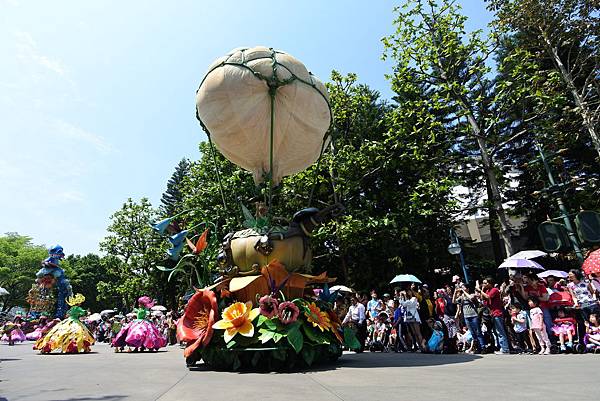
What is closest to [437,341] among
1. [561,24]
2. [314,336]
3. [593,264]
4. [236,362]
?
[593,264]

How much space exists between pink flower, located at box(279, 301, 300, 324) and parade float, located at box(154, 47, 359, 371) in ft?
0.05

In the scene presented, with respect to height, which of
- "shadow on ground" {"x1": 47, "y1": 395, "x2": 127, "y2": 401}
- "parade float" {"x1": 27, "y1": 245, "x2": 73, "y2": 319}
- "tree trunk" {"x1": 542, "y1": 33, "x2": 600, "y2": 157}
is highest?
"tree trunk" {"x1": 542, "y1": 33, "x2": 600, "y2": 157}

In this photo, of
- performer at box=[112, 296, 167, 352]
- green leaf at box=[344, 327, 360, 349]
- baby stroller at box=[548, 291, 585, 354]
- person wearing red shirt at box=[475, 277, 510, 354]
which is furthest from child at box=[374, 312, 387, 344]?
performer at box=[112, 296, 167, 352]

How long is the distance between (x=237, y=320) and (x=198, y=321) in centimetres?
116

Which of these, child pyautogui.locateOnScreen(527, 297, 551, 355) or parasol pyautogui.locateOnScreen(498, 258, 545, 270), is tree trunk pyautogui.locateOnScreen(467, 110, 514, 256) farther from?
child pyautogui.locateOnScreen(527, 297, 551, 355)

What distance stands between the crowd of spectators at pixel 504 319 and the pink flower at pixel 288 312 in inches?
197

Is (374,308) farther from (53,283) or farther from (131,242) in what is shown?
(131,242)

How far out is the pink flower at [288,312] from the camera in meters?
6.73

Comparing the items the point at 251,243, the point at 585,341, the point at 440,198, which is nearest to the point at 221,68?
the point at 251,243

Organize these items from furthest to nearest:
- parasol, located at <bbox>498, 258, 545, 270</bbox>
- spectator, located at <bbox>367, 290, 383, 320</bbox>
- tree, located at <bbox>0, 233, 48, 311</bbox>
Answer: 1. tree, located at <bbox>0, 233, 48, 311</bbox>
2. spectator, located at <bbox>367, 290, 383, 320</bbox>
3. parasol, located at <bbox>498, 258, 545, 270</bbox>

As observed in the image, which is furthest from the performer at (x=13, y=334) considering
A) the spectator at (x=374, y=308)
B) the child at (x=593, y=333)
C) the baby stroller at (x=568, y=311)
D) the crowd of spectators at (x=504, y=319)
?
the child at (x=593, y=333)

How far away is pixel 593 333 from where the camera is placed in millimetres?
8570

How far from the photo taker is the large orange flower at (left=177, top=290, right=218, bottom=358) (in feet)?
23.5

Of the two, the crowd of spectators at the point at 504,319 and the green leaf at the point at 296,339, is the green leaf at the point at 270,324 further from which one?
the crowd of spectators at the point at 504,319
